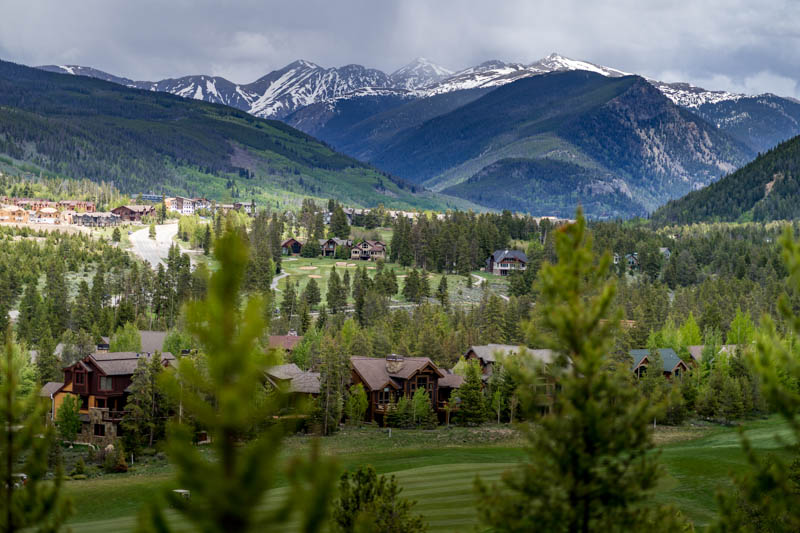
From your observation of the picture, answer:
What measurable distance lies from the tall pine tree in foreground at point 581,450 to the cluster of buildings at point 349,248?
580 feet

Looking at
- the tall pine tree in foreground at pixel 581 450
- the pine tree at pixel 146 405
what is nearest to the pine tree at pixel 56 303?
the pine tree at pixel 146 405

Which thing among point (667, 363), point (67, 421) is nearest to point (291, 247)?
point (667, 363)

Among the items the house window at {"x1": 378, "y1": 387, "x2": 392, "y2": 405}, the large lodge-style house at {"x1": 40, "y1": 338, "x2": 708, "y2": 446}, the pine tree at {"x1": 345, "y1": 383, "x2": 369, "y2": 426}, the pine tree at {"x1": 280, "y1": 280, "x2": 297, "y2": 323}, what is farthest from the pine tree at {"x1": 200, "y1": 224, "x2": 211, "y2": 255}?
the pine tree at {"x1": 345, "y1": 383, "x2": 369, "y2": 426}

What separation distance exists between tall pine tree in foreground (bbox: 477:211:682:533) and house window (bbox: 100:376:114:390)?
58.9 meters

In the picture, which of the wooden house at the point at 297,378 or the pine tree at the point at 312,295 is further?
the pine tree at the point at 312,295

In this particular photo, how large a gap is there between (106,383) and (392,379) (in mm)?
27070

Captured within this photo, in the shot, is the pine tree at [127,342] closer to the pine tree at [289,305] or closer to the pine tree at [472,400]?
the pine tree at [289,305]

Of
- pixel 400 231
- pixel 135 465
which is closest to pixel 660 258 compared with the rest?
pixel 400 231

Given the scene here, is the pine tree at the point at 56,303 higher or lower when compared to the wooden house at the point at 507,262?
lower

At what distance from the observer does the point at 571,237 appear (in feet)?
55.1

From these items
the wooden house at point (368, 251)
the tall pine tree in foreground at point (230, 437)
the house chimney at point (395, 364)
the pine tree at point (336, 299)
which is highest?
the wooden house at point (368, 251)

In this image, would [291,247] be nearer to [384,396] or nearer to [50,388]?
[384,396]

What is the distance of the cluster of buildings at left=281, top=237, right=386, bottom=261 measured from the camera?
642ft

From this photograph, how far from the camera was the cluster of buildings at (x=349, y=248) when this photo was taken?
642ft
